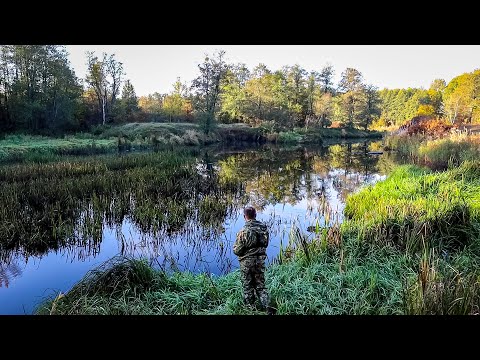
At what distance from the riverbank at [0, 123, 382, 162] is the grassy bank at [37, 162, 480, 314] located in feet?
48.3

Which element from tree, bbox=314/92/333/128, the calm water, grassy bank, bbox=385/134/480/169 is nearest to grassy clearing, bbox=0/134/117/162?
the calm water

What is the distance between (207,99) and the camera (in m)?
35.8

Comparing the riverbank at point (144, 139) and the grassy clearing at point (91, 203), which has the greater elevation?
the riverbank at point (144, 139)

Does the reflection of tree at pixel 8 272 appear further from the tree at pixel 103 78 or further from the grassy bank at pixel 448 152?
the tree at pixel 103 78

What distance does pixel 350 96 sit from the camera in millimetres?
52250

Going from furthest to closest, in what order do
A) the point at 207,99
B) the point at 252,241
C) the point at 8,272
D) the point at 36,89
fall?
the point at 207,99, the point at 36,89, the point at 8,272, the point at 252,241

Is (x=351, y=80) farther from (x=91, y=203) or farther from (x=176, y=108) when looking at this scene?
(x=91, y=203)

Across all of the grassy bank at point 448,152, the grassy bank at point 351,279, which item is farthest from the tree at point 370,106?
the grassy bank at point 351,279

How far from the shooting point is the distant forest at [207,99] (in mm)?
29552

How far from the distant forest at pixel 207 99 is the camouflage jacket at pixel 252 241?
29.1 meters

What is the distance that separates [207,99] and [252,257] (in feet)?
110

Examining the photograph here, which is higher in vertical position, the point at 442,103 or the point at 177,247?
the point at 442,103

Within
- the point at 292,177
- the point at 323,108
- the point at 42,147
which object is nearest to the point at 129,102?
the point at 42,147
